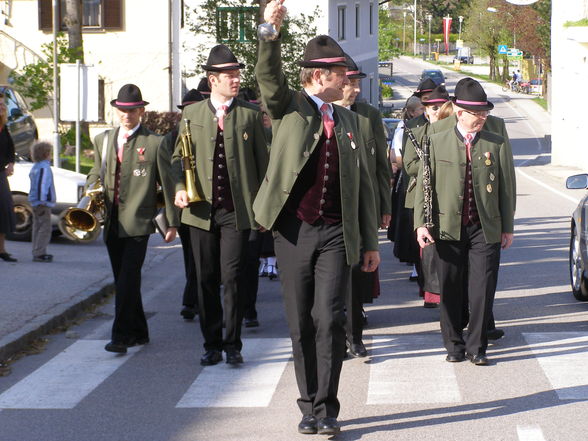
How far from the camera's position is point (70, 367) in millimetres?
8398

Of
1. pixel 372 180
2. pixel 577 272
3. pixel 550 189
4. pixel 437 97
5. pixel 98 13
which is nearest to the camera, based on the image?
pixel 372 180

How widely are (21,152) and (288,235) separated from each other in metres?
15.2

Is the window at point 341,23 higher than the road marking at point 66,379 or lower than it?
higher

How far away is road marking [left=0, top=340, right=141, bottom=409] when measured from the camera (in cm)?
734

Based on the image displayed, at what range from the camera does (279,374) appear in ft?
26.4

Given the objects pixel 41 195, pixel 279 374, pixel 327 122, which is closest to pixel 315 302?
pixel 327 122

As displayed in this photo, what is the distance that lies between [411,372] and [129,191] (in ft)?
8.08

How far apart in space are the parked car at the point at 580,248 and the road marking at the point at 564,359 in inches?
54.1

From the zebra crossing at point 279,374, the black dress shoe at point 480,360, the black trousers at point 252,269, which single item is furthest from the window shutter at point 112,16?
the black dress shoe at point 480,360

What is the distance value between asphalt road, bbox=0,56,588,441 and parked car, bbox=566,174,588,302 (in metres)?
0.18

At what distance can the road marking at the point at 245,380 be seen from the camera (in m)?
7.29

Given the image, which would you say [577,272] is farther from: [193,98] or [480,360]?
[193,98]

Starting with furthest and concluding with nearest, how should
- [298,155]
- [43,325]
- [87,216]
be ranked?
[43,325]
[87,216]
[298,155]

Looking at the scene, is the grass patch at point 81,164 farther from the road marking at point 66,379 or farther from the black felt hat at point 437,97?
the road marking at point 66,379
